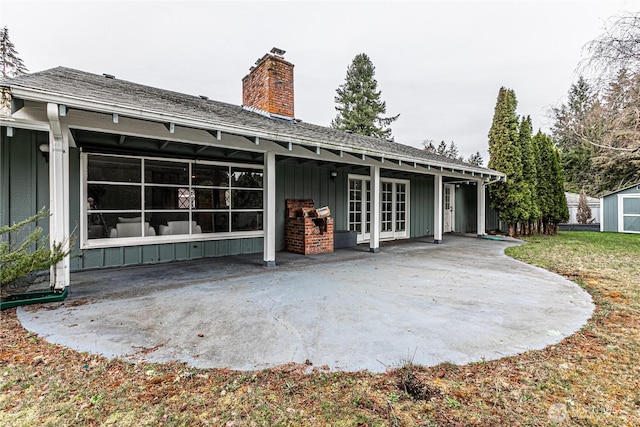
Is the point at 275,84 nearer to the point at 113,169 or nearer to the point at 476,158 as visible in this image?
the point at 113,169

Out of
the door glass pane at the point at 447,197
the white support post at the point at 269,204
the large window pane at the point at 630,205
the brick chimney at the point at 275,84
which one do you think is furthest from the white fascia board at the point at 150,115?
the large window pane at the point at 630,205

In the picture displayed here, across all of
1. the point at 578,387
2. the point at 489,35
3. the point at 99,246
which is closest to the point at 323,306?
the point at 578,387

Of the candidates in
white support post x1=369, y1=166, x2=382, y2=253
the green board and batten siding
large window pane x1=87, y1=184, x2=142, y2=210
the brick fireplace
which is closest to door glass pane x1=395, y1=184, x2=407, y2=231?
white support post x1=369, y1=166, x2=382, y2=253

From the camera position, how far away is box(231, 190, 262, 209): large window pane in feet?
22.5

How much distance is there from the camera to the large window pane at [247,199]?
6.85 m

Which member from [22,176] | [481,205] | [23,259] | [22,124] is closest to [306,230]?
[23,259]

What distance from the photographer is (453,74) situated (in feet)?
46.7

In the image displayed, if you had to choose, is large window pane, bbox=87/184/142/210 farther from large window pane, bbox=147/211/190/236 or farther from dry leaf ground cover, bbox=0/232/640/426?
dry leaf ground cover, bbox=0/232/640/426

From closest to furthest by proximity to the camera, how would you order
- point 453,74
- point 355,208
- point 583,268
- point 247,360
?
point 247,360, point 583,268, point 355,208, point 453,74

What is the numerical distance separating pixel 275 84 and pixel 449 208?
8456 millimetres

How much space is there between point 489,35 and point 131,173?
11148mm

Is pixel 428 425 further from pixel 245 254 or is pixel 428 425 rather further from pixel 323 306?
pixel 245 254

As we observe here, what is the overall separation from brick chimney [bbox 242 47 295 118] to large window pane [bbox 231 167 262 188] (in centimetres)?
215

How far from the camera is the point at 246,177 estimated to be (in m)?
7.00
